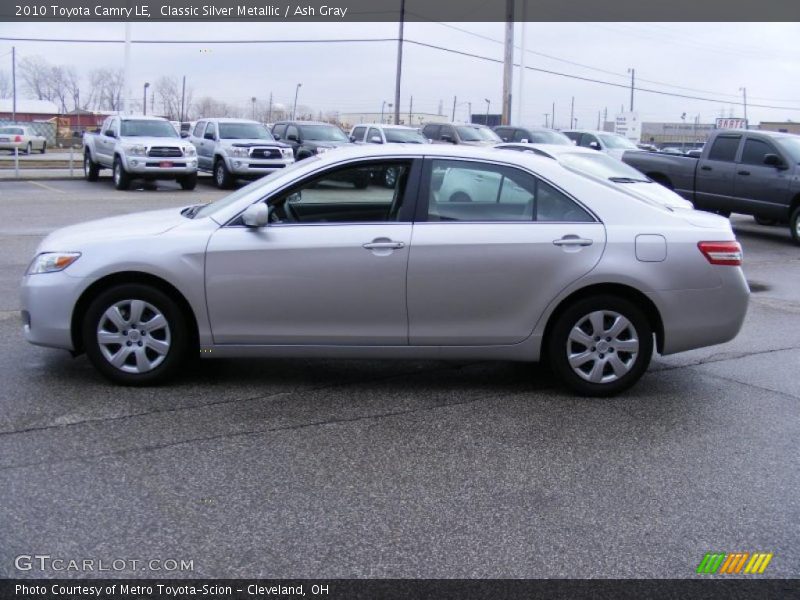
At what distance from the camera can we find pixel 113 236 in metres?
6.05

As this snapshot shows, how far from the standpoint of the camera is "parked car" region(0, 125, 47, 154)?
51.5 m

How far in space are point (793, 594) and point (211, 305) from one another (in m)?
3.86

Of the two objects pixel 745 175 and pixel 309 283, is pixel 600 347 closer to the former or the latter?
pixel 309 283

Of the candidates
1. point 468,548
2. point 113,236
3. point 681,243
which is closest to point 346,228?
point 113,236

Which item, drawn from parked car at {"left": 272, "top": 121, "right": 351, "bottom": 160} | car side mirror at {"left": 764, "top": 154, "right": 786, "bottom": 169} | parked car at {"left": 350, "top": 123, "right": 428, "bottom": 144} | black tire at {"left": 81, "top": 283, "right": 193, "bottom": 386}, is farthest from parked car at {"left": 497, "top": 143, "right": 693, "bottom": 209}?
parked car at {"left": 272, "top": 121, "right": 351, "bottom": 160}

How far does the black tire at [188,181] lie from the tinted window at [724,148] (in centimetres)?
1345

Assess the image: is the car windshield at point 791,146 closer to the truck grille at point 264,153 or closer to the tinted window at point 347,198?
the tinted window at point 347,198

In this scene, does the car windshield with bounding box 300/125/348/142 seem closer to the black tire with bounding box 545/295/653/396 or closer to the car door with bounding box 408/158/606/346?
the car door with bounding box 408/158/606/346

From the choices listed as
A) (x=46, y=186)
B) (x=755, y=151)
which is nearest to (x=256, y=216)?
(x=755, y=151)

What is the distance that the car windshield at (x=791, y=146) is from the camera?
52.7ft

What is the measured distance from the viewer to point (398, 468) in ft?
15.7

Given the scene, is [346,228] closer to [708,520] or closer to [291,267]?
[291,267]

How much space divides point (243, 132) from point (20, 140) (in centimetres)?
3042

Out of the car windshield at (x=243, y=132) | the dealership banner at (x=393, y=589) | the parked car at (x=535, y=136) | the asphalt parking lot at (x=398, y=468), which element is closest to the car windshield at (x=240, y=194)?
the asphalt parking lot at (x=398, y=468)
